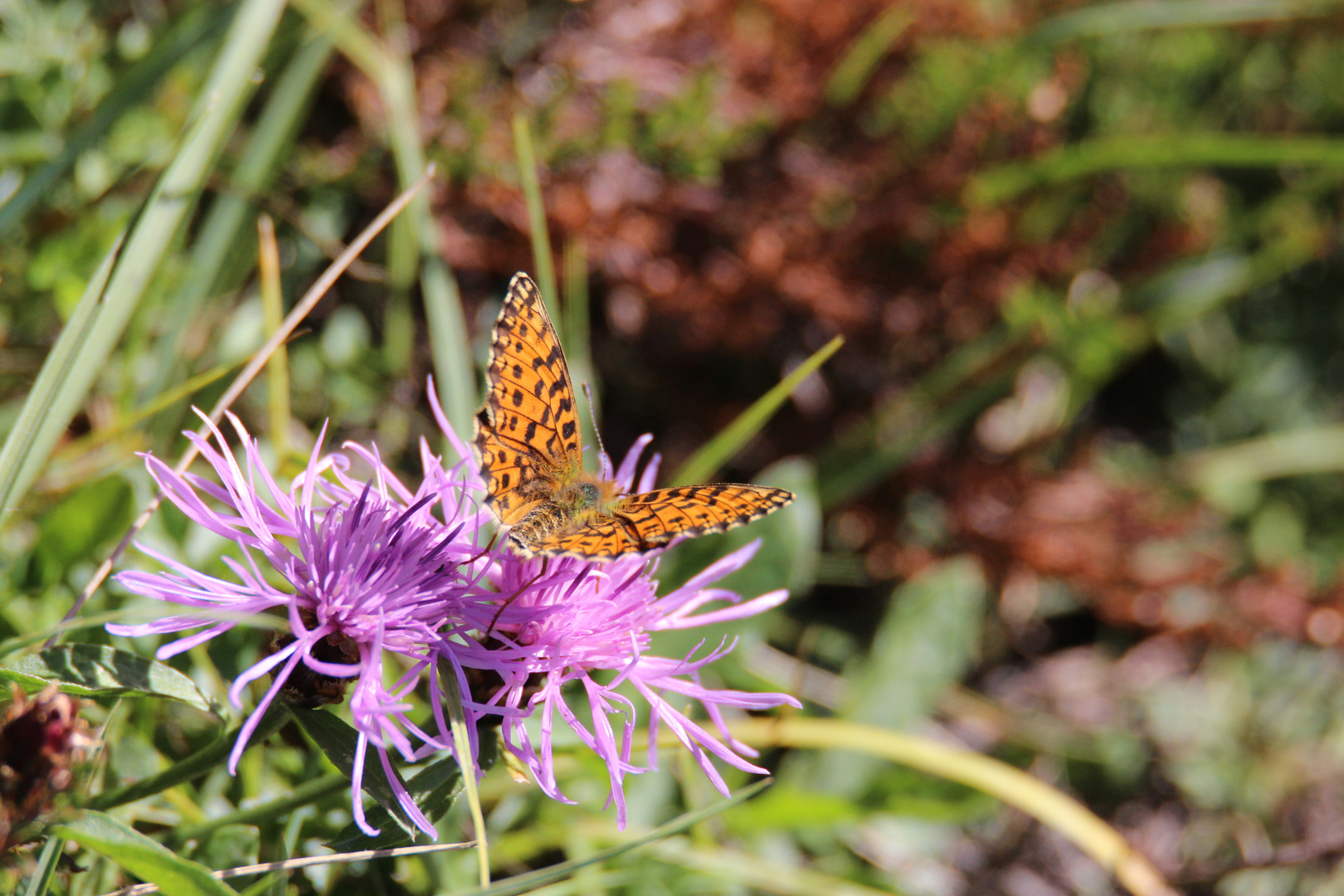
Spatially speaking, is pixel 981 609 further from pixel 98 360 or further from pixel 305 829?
pixel 98 360

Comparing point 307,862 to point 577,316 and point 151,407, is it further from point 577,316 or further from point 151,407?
point 577,316

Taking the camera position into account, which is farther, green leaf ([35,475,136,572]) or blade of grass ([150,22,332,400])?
blade of grass ([150,22,332,400])

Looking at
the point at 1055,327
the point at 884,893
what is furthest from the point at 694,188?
the point at 884,893

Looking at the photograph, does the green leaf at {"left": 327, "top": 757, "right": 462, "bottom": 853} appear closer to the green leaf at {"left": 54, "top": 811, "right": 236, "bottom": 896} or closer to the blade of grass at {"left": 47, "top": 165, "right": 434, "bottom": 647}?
the green leaf at {"left": 54, "top": 811, "right": 236, "bottom": 896}

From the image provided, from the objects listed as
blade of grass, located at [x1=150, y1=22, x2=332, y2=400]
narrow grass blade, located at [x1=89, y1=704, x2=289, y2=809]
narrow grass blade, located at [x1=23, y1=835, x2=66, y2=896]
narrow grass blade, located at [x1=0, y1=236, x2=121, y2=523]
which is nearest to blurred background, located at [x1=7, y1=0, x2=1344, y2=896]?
blade of grass, located at [x1=150, y1=22, x2=332, y2=400]

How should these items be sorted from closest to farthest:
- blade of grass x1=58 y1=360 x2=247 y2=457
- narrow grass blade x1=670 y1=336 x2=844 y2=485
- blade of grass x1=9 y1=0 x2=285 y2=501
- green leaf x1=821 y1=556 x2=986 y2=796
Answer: blade of grass x1=9 y1=0 x2=285 y2=501 < blade of grass x1=58 y1=360 x2=247 y2=457 < narrow grass blade x1=670 y1=336 x2=844 y2=485 < green leaf x1=821 y1=556 x2=986 y2=796

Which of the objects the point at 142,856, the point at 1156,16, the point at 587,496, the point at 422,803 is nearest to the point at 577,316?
the point at 587,496
